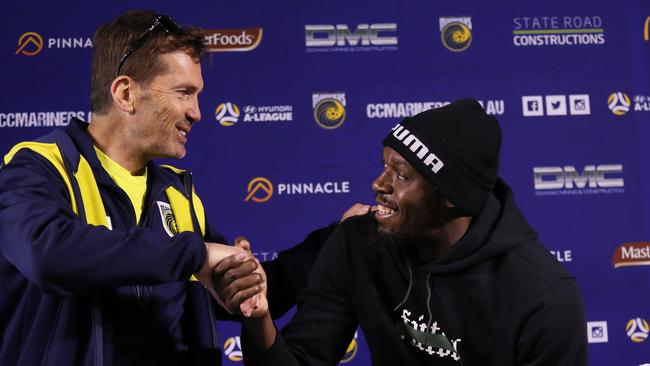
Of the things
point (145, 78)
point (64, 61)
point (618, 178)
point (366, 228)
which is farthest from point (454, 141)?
point (64, 61)

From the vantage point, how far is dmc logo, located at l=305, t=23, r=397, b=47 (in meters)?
2.70

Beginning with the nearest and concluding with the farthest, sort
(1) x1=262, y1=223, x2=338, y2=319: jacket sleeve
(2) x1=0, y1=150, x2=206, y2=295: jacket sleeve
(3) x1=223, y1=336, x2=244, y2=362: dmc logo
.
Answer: (2) x1=0, y1=150, x2=206, y2=295: jacket sleeve < (1) x1=262, y1=223, x2=338, y2=319: jacket sleeve < (3) x1=223, y1=336, x2=244, y2=362: dmc logo

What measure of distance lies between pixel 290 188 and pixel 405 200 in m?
1.37

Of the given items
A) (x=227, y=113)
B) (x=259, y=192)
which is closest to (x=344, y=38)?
(x=227, y=113)

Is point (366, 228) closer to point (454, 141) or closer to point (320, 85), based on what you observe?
point (454, 141)

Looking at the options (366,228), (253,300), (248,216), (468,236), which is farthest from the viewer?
(248,216)

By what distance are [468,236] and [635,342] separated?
181cm

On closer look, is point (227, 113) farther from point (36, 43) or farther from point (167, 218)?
point (167, 218)

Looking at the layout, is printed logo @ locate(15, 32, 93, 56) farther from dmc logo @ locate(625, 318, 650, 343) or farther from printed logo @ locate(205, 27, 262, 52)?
dmc logo @ locate(625, 318, 650, 343)

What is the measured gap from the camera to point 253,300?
1119 mm

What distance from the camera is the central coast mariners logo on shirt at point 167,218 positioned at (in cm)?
124

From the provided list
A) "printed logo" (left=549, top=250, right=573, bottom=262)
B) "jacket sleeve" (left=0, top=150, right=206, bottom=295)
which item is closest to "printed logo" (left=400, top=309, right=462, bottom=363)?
"jacket sleeve" (left=0, top=150, right=206, bottom=295)

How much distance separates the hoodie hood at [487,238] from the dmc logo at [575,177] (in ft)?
4.91

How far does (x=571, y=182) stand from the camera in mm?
2680
